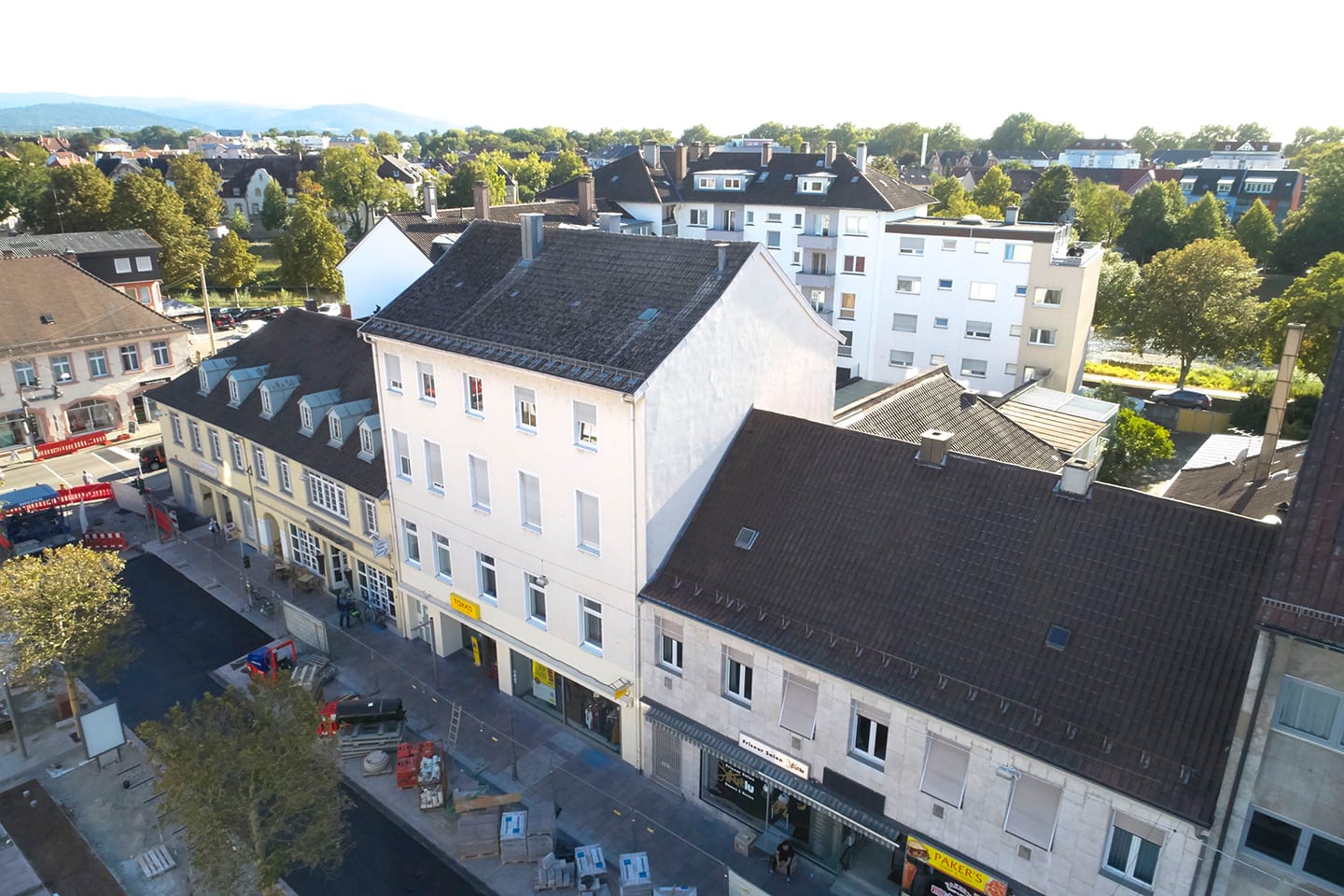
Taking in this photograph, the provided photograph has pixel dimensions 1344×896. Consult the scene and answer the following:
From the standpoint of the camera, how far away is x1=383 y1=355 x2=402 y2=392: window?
86.0 feet

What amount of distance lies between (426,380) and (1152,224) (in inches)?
3583

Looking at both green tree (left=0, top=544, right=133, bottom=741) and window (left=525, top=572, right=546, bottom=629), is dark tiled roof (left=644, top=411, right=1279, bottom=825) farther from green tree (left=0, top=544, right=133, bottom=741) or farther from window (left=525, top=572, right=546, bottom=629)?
green tree (left=0, top=544, right=133, bottom=741)

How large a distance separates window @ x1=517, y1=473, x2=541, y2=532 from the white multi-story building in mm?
55

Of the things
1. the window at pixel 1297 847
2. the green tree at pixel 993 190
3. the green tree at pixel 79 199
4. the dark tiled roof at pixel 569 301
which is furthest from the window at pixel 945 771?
the green tree at pixel 993 190

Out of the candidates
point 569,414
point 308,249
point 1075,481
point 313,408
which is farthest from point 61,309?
point 1075,481

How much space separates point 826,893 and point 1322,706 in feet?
36.0

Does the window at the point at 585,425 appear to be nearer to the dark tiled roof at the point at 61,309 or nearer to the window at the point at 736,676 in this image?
the window at the point at 736,676

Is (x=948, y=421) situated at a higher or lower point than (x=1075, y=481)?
lower

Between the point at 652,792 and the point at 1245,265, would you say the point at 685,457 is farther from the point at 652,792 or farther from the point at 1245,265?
the point at 1245,265

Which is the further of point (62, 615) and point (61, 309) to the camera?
point (61, 309)

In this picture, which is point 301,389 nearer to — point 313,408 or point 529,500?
point 313,408

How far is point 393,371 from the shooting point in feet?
86.8

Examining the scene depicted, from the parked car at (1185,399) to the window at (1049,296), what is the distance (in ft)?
33.6

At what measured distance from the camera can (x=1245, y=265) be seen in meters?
52.7
